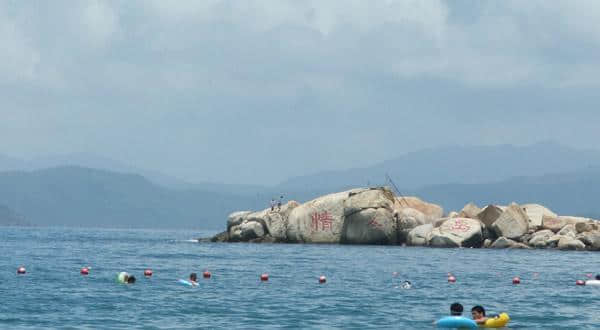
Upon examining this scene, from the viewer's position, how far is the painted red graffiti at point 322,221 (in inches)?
3812

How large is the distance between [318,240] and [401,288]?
162 ft

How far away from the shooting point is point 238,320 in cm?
3572

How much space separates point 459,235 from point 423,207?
35.0 ft

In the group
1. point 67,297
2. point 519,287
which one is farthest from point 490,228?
point 67,297

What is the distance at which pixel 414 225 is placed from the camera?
95125mm

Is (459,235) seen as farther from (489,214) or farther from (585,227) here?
(585,227)

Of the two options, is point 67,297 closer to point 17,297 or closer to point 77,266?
point 17,297

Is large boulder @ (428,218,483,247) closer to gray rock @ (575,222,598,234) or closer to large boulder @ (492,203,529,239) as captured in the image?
large boulder @ (492,203,529,239)

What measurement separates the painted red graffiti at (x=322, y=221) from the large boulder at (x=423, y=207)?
22.1 feet

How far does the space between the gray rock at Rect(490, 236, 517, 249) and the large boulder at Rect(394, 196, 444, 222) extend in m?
8.23

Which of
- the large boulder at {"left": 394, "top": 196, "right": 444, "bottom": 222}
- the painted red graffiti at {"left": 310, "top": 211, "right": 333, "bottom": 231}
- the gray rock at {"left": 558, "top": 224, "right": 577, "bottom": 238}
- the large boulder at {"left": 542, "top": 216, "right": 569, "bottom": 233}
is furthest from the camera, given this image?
the large boulder at {"left": 394, "top": 196, "right": 444, "bottom": 222}

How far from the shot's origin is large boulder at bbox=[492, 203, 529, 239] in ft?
300

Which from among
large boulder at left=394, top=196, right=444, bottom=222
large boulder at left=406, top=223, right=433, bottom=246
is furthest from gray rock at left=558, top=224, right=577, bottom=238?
large boulder at left=406, top=223, right=433, bottom=246

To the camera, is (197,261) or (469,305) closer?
(469,305)
